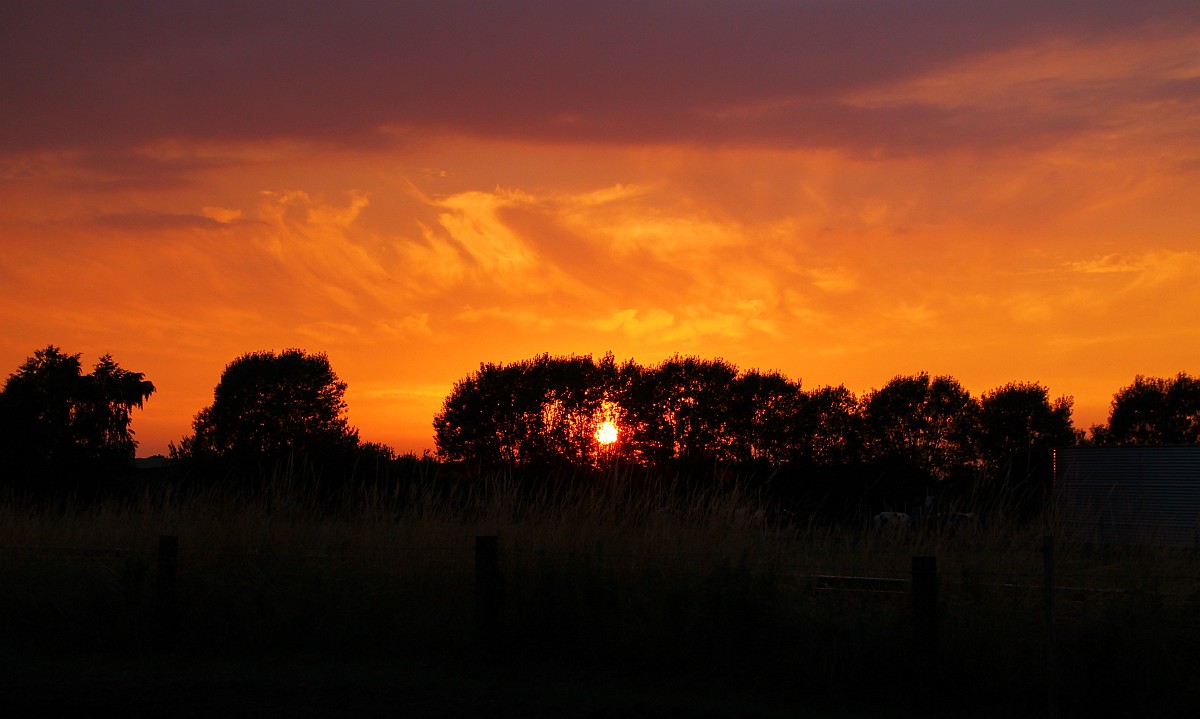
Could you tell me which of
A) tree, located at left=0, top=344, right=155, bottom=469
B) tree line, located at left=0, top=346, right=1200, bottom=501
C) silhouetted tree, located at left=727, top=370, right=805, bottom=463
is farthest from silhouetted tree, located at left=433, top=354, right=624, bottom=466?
tree, located at left=0, top=344, right=155, bottom=469

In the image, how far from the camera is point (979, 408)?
53438mm

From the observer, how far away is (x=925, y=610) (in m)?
9.15

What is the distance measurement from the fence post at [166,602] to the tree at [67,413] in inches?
1043

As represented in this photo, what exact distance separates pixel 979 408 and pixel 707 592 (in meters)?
46.6

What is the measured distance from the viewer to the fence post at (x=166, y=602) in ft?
36.2

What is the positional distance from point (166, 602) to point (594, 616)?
14.1ft

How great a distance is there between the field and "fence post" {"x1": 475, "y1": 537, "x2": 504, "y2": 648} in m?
0.03

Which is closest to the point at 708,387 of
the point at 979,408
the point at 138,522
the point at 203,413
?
the point at 979,408

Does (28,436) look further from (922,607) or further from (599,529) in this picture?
(922,607)

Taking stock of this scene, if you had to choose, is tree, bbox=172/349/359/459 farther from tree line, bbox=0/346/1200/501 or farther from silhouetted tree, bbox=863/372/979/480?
silhouetted tree, bbox=863/372/979/480

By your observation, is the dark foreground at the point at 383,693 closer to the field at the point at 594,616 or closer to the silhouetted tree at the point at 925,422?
the field at the point at 594,616

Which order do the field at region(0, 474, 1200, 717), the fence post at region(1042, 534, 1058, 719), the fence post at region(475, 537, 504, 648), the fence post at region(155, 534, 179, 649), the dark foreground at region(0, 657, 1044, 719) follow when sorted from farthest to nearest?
the fence post at region(155, 534, 179, 649), the fence post at region(475, 537, 504, 648), the field at region(0, 474, 1200, 717), the dark foreground at region(0, 657, 1044, 719), the fence post at region(1042, 534, 1058, 719)

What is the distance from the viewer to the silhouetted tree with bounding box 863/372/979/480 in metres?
52.3

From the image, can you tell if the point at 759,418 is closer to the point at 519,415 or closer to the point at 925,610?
the point at 519,415
